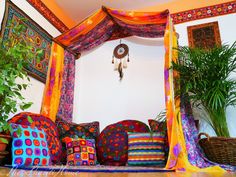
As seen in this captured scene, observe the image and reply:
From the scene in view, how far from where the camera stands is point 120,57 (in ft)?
11.2

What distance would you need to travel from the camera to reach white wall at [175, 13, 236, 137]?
2498 mm

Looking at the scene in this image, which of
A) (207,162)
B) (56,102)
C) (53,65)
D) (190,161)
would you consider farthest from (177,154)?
(53,65)

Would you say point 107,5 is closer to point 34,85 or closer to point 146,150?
point 34,85

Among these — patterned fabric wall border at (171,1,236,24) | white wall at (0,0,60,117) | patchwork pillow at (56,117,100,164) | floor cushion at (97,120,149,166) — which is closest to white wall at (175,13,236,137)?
patterned fabric wall border at (171,1,236,24)

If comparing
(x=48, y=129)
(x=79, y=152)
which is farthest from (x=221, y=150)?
(x=48, y=129)

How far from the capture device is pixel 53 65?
284 cm

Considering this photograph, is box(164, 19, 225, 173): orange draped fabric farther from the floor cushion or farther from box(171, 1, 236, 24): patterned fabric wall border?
box(171, 1, 236, 24): patterned fabric wall border

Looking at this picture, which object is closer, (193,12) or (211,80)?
(211,80)

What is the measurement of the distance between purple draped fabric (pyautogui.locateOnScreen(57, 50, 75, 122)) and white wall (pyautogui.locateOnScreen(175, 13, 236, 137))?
1534 millimetres

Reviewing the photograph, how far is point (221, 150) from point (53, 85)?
1.96 metres

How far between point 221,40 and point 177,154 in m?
1.69

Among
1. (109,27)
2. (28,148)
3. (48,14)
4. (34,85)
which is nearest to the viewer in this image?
(28,148)

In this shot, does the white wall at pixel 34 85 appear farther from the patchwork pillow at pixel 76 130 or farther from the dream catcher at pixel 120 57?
the dream catcher at pixel 120 57

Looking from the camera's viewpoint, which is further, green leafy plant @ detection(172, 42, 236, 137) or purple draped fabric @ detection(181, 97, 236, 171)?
green leafy plant @ detection(172, 42, 236, 137)
